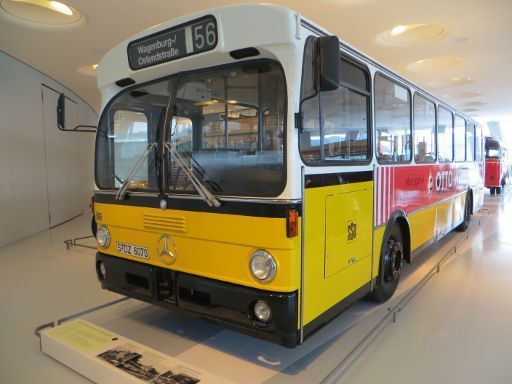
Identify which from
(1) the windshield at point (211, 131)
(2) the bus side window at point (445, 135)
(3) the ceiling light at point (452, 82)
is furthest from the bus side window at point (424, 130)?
(3) the ceiling light at point (452, 82)

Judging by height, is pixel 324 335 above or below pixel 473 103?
below

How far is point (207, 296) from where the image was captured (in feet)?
8.29

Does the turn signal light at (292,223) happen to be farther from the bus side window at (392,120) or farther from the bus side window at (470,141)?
the bus side window at (470,141)

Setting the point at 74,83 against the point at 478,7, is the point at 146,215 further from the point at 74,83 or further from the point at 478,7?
the point at 74,83

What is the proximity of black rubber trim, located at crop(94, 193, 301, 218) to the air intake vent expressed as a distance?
8cm

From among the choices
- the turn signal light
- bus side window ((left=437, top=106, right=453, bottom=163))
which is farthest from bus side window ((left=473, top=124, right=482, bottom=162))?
the turn signal light

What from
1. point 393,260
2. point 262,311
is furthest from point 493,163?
point 262,311

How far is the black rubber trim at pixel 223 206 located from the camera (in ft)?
7.13

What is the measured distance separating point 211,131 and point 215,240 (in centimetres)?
74

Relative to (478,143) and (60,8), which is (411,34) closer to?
(478,143)

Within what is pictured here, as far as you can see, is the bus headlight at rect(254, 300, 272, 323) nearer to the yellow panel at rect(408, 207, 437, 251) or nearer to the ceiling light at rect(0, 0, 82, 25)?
the yellow panel at rect(408, 207, 437, 251)

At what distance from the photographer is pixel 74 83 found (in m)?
9.47

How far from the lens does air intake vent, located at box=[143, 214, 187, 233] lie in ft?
8.45

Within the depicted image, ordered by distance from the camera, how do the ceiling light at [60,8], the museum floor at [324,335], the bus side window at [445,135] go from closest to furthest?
1. the museum floor at [324,335]
2. the bus side window at [445,135]
3. the ceiling light at [60,8]
